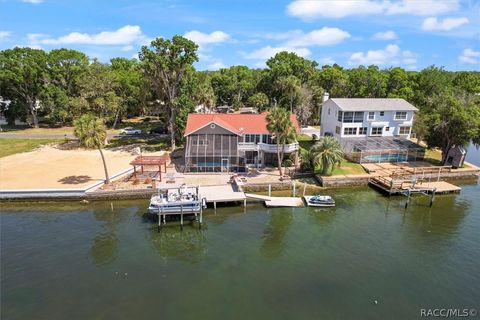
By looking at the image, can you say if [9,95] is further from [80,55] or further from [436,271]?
[436,271]

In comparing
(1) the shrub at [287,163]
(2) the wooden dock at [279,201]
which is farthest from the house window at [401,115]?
(2) the wooden dock at [279,201]

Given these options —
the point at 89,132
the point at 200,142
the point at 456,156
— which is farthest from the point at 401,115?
the point at 89,132

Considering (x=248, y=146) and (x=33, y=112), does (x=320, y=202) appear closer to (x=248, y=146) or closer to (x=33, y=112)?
(x=248, y=146)

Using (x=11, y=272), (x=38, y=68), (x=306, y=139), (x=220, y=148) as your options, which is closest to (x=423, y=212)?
(x=220, y=148)

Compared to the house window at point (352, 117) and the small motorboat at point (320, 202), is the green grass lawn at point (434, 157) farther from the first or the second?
the small motorboat at point (320, 202)

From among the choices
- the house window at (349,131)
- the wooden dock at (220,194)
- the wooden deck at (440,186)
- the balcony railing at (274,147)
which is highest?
the house window at (349,131)

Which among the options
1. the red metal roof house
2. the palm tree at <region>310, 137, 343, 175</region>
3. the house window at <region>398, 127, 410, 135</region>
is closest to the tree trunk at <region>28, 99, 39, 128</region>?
the red metal roof house
